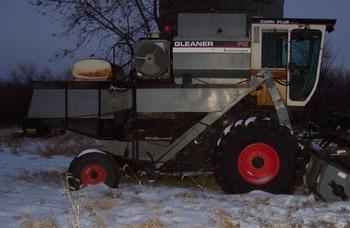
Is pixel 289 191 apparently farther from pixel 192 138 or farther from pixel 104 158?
pixel 104 158

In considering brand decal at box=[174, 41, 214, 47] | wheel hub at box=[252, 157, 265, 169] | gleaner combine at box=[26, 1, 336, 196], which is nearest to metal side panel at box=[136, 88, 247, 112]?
gleaner combine at box=[26, 1, 336, 196]

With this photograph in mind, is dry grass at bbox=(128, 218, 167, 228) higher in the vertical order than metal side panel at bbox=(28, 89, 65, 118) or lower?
lower

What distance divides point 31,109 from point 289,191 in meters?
4.37

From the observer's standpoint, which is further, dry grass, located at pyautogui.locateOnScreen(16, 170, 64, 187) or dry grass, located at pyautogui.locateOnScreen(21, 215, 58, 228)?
dry grass, located at pyautogui.locateOnScreen(16, 170, 64, 187)

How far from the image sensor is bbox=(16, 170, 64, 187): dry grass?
34.2 feet

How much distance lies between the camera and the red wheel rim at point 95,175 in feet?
31.7

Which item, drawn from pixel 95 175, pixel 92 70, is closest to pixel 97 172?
pixel 95 175

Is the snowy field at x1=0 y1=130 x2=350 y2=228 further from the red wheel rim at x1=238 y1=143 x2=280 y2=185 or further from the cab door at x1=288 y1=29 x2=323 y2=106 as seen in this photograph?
the cab door at x1=288 y1=29 x2=323 y2=106

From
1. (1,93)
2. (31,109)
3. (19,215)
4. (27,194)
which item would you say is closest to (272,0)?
(31,109)

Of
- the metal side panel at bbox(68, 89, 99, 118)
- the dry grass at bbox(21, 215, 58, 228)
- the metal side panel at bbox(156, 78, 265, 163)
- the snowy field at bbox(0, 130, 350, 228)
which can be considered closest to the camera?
the dry grass at bbox(21, 215, 58, 228)

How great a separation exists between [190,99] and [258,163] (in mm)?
1534

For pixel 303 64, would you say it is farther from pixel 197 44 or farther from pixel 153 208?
pixel 153 208

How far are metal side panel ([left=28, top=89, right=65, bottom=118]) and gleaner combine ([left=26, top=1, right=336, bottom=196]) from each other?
17 millimetres

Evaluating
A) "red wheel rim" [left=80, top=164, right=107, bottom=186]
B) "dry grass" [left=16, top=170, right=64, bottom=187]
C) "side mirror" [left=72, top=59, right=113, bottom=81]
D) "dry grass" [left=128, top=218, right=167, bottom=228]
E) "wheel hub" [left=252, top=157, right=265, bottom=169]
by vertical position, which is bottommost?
"dry grass" [left=16, top=170, right=64, bottom=187]
